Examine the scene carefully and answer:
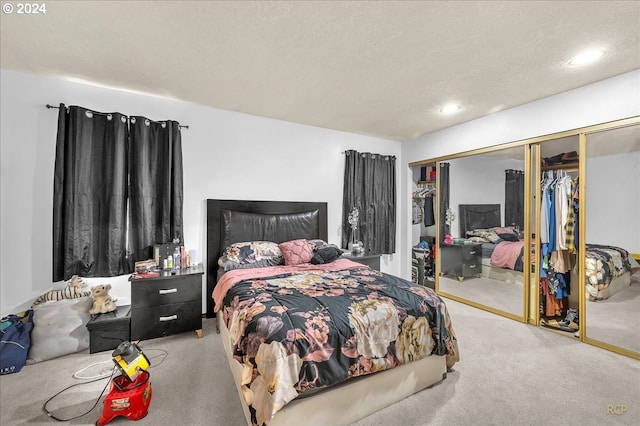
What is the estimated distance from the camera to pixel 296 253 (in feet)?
10.3

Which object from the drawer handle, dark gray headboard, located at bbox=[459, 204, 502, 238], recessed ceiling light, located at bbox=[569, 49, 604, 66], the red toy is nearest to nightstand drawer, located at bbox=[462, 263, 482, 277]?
dark gray headboard, located at bbox=[459, 204, 502, 238]

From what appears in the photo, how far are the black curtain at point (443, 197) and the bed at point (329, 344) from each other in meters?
2.22

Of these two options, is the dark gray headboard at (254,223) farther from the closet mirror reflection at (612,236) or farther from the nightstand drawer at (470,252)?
the closet mirror reflection at (612,236)

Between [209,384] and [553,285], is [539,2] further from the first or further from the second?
[209,384]

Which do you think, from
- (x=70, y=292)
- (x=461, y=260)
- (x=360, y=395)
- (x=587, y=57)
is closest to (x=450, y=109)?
(x=587, y=57)

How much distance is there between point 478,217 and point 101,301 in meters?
4.41

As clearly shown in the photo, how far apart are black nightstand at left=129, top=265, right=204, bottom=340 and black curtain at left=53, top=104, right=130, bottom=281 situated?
1.68 ft

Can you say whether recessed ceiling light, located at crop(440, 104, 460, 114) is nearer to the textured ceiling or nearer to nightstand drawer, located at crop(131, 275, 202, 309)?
the textured ceiling

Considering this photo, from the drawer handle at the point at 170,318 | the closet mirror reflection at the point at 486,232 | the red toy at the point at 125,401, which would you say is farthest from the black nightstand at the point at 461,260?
the red toy at the point at 125,401

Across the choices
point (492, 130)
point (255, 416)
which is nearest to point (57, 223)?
point (255, 416)

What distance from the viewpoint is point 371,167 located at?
4461 millimetres

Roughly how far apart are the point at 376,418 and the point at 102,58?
3.39 meters

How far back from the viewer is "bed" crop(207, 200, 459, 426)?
1441 millimetres

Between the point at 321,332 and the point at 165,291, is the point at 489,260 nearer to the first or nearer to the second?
the point at 321,332
